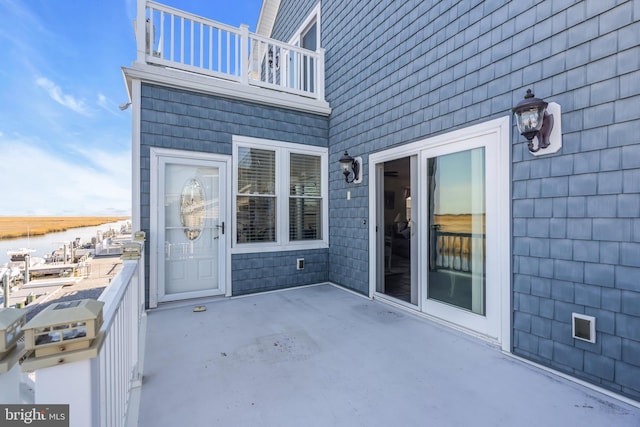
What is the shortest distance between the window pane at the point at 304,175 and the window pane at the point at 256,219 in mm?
481

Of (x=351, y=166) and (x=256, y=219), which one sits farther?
(x=256, y=219)

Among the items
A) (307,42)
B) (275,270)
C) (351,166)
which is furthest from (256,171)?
(307,42)

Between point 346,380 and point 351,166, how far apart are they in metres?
3.26

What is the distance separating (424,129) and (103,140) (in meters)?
25.8

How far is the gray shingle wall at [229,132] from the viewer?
4219 mm

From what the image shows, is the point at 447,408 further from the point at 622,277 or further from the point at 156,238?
the point at 156,238

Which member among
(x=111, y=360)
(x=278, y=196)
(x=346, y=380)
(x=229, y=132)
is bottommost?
(x=346, y=380)

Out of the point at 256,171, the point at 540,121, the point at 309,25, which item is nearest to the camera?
the point at 540,121

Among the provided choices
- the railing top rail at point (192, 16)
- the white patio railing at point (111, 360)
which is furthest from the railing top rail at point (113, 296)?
the railing top rail at point (192, 16)

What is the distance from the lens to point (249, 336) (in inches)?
127

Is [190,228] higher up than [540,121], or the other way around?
[540,121]

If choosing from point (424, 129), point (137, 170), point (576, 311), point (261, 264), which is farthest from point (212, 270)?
point (576, 311)

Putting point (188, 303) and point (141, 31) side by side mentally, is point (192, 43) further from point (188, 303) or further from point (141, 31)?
point (188, 303)

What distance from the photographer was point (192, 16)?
450cm
